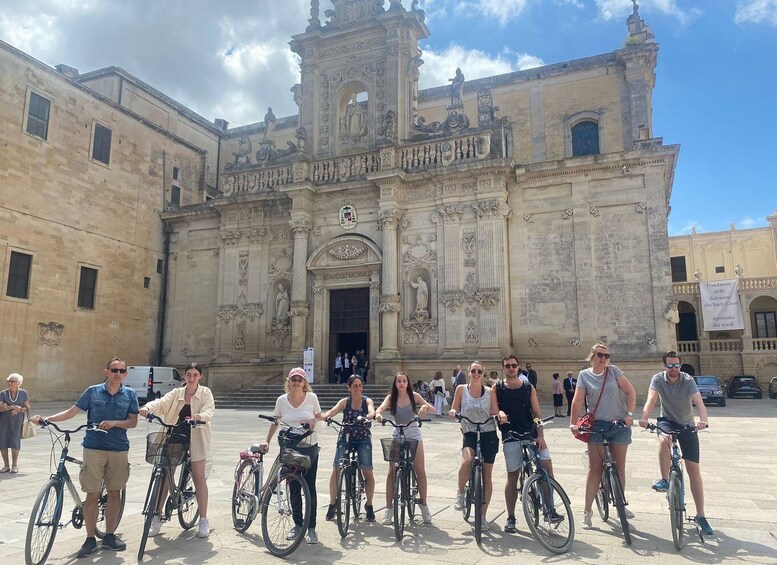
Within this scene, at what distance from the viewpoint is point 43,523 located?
17.6 ft

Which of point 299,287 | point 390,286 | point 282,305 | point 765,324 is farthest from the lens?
point 765,324

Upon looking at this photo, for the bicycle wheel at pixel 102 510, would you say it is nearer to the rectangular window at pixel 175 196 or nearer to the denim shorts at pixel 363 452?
the denim shorts at pixel 363 452

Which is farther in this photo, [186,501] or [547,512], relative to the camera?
[186,501]

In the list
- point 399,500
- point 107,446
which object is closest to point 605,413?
point 399,500

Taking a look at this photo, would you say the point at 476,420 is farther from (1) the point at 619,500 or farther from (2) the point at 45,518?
(2) the point at 45,518

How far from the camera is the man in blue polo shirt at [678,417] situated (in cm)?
624

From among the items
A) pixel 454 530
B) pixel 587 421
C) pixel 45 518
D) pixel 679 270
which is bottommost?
pixel 454 530

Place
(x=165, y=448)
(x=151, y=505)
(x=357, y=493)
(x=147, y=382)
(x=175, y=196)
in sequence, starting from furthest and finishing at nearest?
(x=175, y=196) < (x=147, y=382) < (x=357, y=493) < (x=165, y=448) < (x=151, y=505)

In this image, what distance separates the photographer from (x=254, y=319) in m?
27.0

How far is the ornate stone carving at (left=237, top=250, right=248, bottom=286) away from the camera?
90.5 feet

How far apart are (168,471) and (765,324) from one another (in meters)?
40.4

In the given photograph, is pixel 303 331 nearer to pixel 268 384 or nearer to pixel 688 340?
pixel 268 384

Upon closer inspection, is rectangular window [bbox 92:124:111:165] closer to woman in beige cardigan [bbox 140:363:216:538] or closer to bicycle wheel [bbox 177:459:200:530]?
woman in beige cardigan [bbox 140:363:216:538]

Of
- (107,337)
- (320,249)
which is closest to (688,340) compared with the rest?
(320,249)
